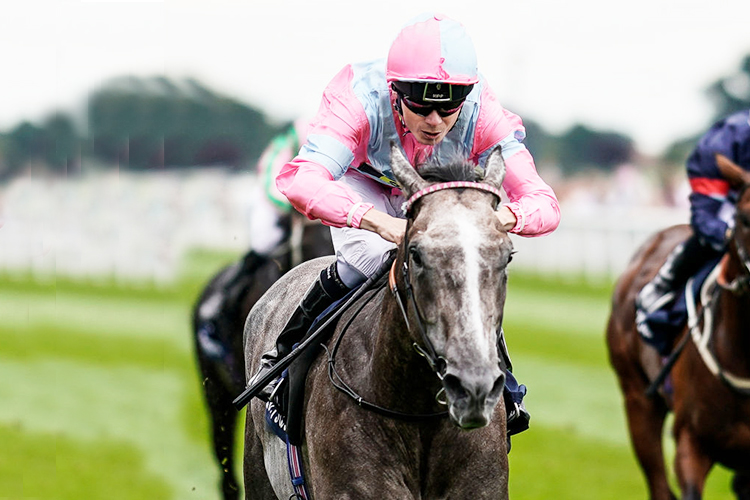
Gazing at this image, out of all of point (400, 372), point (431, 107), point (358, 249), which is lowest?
point (400, 372)

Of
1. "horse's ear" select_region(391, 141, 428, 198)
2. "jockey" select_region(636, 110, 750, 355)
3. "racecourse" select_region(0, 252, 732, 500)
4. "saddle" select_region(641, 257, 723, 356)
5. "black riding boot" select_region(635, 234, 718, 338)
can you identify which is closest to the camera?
"horse's ear" select_region(391, 141, 428, 198)

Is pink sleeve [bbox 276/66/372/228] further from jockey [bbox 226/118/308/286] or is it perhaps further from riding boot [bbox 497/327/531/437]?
jockey [bbox 226/118/308/286]

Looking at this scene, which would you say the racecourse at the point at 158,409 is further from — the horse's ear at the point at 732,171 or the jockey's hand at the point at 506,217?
the horse's ear at the point at 732,171

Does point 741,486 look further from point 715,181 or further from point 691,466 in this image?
point 715,181

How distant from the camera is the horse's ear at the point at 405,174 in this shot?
9.98 ft

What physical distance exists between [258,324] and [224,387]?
2.45 meters

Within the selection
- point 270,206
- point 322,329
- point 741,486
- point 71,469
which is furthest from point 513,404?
point 71,469

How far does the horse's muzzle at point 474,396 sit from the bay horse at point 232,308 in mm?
4285

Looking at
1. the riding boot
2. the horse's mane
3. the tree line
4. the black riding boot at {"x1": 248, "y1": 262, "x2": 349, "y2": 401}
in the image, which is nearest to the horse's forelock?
the horse's mane

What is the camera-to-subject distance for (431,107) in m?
3.38

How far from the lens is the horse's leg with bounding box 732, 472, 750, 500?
22.4 feet

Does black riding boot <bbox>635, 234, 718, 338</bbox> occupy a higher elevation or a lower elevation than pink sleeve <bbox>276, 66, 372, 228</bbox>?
lower

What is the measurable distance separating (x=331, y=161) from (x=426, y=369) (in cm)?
76

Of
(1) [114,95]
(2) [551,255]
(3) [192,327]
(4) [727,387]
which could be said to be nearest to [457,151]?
(4) [727,387]
